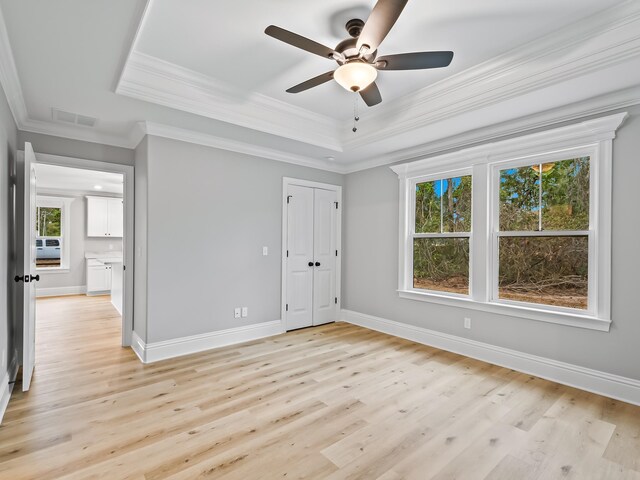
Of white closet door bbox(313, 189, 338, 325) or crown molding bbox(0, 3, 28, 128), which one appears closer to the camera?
crown molding bbox(0, 3, 28, 128)

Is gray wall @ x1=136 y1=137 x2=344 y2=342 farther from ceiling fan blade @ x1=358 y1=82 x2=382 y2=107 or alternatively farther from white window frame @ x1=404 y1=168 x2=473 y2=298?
ceiling fan blade @ x1=358 y1=82 x2=382 y2=107

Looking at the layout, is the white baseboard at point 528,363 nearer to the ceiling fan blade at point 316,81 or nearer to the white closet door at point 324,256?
the white closet door at point 324,256

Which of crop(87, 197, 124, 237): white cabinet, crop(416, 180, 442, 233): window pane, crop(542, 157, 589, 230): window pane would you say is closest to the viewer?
crop(542, 157, 589, 230): window pane

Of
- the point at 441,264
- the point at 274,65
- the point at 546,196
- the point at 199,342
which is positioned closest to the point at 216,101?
the point at 274,65

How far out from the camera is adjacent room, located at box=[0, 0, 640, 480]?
2146 millimetres

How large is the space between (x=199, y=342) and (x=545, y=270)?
12.5 feet

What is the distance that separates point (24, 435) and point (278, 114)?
345 centimetres

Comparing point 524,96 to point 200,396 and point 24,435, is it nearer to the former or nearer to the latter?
point 200,396

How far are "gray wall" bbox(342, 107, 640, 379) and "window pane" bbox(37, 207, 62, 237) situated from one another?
7026 millimetres

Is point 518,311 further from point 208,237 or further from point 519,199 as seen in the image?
point 208,237

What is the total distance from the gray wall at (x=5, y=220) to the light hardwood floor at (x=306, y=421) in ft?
1.33

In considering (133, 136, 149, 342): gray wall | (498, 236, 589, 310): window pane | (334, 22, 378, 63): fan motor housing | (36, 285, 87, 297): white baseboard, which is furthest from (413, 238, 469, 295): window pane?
(36, 285, 87, 297): white baseboard

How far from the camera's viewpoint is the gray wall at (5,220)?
255 centimetres

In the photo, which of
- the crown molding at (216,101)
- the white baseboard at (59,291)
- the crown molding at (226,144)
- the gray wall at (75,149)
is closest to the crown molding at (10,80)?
the gray wall at (75,149)
